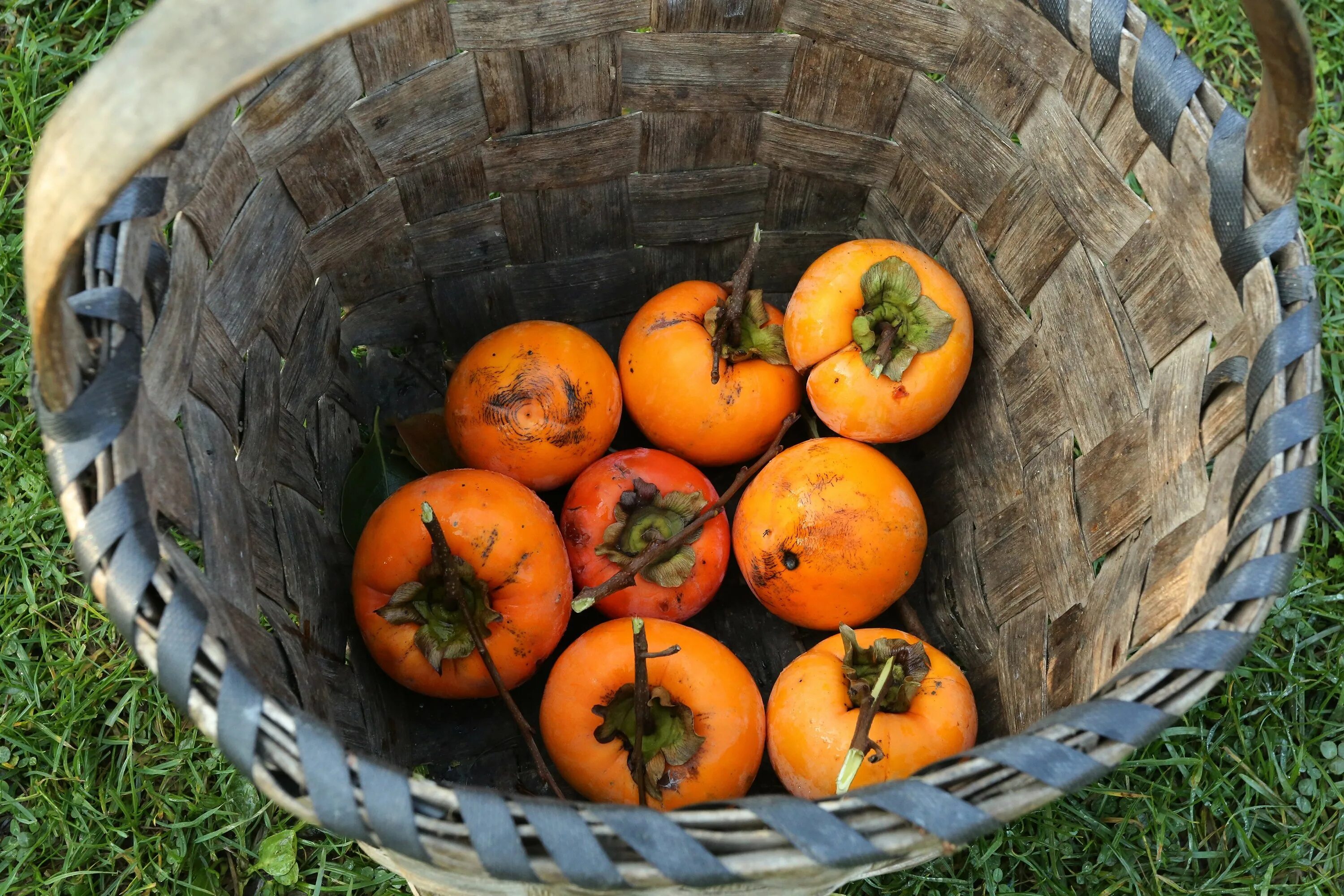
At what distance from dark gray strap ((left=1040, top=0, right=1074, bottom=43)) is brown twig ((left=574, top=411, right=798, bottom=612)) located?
1.80 ft

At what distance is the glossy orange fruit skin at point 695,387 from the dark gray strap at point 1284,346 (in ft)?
1.94

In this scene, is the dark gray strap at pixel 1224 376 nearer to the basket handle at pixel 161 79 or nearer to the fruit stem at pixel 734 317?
the fruit stem at pixel 734 317

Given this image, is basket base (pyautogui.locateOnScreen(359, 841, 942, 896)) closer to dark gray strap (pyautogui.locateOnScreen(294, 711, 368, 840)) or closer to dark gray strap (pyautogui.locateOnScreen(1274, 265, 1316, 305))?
dark gray strap (pyautogui.locateOnScreen(294, 711, 368, 840))

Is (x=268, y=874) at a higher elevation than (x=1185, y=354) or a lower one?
lower

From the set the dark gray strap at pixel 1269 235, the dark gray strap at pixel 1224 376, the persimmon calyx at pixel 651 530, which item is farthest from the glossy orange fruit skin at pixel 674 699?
the dark gray strap at pixel 1269 235

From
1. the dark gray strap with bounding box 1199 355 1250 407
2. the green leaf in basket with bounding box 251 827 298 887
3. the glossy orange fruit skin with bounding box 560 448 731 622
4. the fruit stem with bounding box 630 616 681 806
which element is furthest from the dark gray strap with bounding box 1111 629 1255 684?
the green leaf in basket with bounding box 251 827 298 887

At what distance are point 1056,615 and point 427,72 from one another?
0.95 meters

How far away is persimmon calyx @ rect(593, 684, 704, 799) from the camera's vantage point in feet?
3.74

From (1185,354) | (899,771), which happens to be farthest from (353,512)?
(1185,354)

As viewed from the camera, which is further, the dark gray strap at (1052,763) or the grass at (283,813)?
the grass at (283,813)

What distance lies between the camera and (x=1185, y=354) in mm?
1092

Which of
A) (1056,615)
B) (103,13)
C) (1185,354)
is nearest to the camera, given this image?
(1185,354)

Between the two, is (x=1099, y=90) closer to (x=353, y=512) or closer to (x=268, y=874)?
(x=353, y=512)

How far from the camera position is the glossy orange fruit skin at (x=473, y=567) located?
1202 mm
